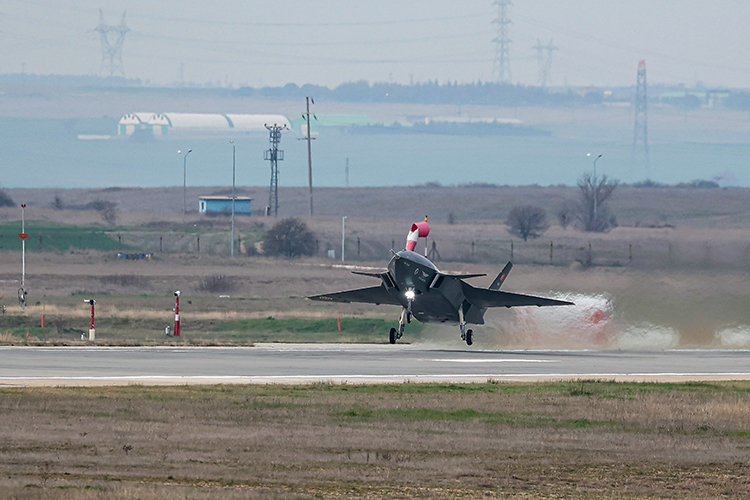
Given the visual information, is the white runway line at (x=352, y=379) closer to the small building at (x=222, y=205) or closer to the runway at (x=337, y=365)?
the runway at (x=337, y=365)

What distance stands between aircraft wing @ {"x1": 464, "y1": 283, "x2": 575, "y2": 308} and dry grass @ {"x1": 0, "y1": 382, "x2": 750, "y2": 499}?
642 inches

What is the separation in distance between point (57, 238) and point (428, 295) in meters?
85.7

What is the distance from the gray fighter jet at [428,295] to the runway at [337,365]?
1.56 meters

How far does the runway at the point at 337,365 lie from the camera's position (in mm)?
33312

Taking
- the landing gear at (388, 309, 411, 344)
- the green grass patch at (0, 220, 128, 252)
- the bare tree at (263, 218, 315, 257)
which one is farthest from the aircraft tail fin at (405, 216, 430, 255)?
the bare tree at (263, 218, 315, 257)

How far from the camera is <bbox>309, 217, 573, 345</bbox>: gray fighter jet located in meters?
43.9

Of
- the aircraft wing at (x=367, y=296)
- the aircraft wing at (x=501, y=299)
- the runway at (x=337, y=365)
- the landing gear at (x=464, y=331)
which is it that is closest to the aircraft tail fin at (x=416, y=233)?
the aircraft wing at (x=501, y=299)

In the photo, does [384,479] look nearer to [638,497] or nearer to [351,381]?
[638,497]

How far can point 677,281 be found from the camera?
51.7 meters

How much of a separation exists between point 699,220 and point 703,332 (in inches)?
5155

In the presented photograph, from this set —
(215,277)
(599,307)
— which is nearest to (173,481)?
(599,307)

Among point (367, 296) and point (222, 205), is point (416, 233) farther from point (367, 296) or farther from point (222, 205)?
point (222, 205)

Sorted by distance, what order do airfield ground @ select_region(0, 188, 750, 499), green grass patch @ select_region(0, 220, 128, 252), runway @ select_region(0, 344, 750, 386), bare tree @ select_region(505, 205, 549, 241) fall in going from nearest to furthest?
airfield ground @ select_region(0, 188, 750, 499)
runway @ select_region(0, 344, 750, 386)
green grass patch @ select_region(0, 220, 128, 252)
bare tree @ select_region(505, 205, 549, 241)

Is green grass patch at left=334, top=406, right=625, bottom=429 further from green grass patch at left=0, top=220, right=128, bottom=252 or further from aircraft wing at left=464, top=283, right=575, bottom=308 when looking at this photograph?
green grass patch at left=0, top=220, right=128, bottom=252
